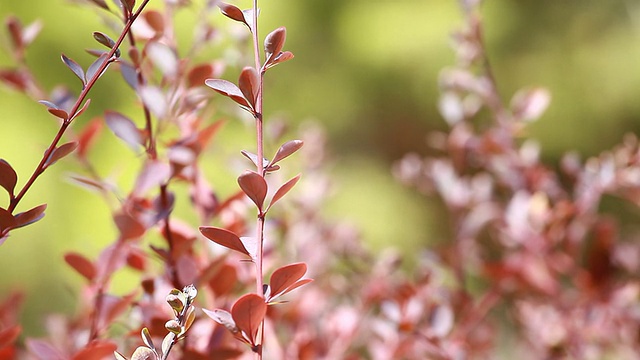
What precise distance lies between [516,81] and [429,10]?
1.35 feet

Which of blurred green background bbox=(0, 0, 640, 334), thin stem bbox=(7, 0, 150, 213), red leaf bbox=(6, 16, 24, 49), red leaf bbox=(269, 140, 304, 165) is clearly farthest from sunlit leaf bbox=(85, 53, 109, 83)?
blurred green background bbox=(0, 0, 640, 334)

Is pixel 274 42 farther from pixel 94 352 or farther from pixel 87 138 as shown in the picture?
pixel 87 138

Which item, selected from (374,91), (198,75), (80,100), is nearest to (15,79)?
(198,75)

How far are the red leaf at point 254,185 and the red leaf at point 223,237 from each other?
2 centimetres

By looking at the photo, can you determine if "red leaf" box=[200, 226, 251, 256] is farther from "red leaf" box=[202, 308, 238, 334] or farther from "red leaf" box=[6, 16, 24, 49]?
"red leaf" box=[6, 16, 24, 49]

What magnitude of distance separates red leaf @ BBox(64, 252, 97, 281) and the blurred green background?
156cm

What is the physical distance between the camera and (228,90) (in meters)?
0.36

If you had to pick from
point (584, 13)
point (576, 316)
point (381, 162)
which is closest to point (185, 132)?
point (576, 316)

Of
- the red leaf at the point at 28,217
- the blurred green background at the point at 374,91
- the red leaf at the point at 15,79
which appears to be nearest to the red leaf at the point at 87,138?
the red leaf at the point at 15,79

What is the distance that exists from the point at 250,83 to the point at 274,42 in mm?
27

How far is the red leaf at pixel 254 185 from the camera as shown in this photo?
0.34 metres

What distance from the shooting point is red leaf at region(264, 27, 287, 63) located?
0.36 m

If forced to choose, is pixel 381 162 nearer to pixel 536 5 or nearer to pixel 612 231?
pixel 536 5

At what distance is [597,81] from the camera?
230 centimetres
